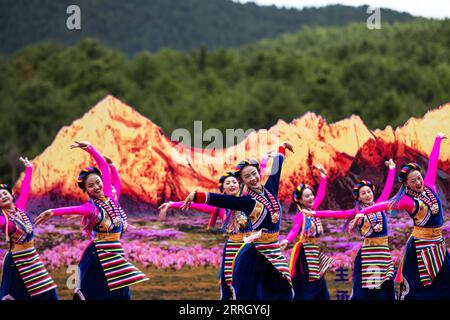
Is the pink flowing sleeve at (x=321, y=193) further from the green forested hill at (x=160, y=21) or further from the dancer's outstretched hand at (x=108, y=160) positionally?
the green forested hill at (x=160, y=21)

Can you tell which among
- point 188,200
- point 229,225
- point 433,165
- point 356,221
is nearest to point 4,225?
point 188,200

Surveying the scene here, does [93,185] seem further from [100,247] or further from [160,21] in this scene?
[160,21]

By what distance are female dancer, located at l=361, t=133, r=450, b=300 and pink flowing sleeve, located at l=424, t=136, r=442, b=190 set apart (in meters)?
0.04

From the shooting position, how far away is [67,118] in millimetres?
9500

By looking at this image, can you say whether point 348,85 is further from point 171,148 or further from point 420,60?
point 171,148

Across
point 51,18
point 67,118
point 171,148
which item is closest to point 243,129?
point 171,148

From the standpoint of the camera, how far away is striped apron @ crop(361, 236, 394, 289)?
26.2 feet

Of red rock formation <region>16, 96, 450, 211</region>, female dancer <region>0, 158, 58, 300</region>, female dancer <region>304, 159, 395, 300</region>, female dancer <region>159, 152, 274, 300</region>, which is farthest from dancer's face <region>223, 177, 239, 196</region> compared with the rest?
female dancer <region>0, 158, 58, 300</region>

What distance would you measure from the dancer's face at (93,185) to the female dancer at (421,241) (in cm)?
236

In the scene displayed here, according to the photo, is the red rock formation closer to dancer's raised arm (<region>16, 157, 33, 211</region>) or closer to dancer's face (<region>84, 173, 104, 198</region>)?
dancer's raised arm (<region>16, 157, 33, 211</region>)

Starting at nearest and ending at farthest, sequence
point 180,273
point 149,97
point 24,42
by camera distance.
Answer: point 180,273 < point 24,42 < point 149,97

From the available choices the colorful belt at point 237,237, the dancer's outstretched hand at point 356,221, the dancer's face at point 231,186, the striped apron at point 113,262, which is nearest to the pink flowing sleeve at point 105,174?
the striped apron at point 113,262

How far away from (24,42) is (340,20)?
4488mm

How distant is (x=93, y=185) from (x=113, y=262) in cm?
69
